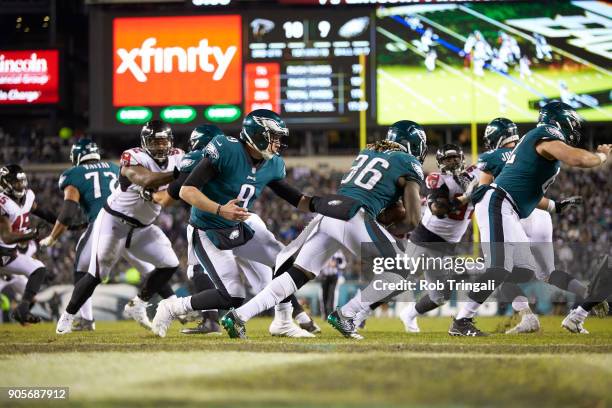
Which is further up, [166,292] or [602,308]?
[602,308]

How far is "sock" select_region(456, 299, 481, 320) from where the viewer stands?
21.1 ft

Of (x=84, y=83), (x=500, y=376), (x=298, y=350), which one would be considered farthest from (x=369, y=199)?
(x=84, y=83)

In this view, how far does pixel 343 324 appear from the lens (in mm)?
6145

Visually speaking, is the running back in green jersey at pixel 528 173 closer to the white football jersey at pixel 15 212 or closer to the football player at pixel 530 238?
the football player at pixel 530 238

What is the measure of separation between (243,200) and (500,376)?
2.72 metres

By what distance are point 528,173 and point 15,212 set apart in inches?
215

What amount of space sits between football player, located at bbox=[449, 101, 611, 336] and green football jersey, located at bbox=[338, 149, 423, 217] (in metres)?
0.76

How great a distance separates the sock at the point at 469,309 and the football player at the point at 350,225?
732 mm

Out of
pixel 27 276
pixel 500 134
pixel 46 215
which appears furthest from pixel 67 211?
pixel 500 134

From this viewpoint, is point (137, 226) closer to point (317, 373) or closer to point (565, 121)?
point (565, 121)

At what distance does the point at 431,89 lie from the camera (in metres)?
16.9

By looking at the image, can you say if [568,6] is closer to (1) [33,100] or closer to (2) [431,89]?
(2) [431,89]

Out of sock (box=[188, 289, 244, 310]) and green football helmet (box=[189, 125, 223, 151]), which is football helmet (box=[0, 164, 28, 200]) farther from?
sock (box=[188, 289, 244, 310])

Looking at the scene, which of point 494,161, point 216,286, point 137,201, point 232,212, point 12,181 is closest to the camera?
point 232,212
